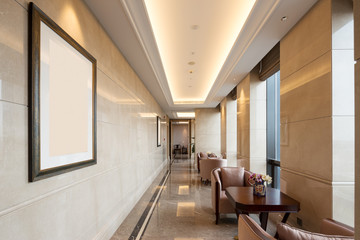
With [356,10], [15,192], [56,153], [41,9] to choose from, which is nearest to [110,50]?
[41,9]

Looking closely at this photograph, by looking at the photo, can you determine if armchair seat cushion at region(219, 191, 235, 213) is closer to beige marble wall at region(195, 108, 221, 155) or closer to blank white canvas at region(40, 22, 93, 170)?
blank white canvas at region(40, 22, 93, 170)

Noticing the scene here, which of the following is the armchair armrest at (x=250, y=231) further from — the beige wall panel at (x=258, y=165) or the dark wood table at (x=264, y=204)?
the beige wall panel at (x=258, y=165)

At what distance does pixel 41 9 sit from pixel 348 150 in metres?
3.20

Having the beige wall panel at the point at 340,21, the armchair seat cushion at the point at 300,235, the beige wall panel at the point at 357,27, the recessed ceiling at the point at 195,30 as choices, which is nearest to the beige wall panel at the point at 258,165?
the recessed ceiling at the point at 195,30

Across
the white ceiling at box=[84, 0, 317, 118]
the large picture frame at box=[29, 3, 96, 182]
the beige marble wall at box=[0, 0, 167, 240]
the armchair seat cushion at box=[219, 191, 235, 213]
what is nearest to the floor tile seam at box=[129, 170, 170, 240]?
the beige marble wall at box=[0, 0, 167, 240]

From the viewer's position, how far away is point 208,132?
1073cm

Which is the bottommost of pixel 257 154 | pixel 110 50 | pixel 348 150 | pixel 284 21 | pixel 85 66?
pixel 257 154

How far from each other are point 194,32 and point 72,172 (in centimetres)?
306

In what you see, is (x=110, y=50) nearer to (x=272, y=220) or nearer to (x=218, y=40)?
(x=218, y=40)

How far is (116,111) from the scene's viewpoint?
3.37 metres

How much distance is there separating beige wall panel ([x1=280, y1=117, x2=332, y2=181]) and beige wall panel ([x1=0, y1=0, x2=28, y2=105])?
9.40 ft

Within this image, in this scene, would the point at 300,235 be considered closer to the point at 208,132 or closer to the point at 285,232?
the point at 285,232

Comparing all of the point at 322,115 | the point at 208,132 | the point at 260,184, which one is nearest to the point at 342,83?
the point at 322,115

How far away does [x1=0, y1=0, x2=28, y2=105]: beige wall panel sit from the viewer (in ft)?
4.26
